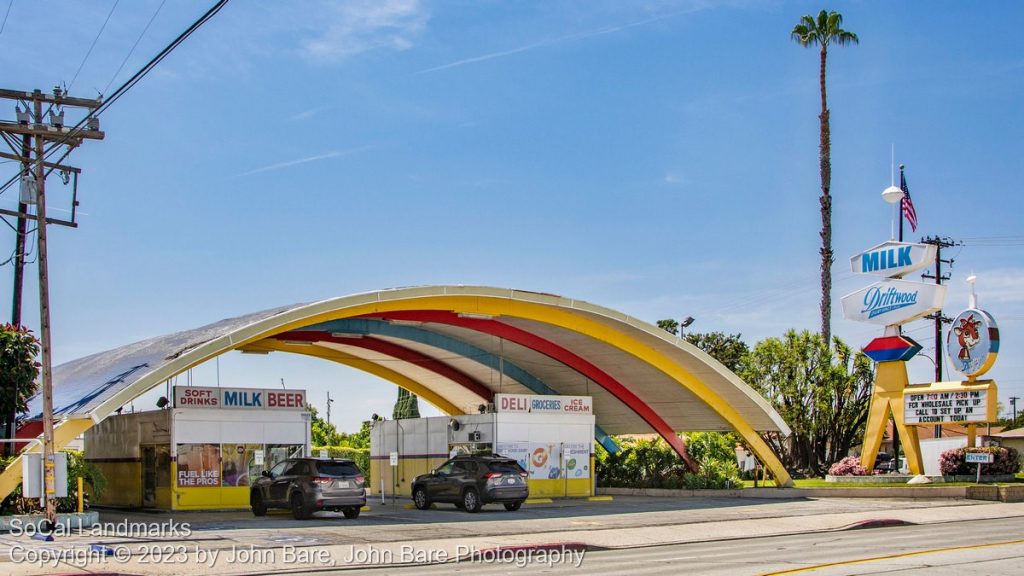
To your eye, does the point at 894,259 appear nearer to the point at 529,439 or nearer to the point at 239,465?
the point at 529,439

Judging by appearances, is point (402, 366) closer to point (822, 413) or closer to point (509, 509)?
point (509, 509)

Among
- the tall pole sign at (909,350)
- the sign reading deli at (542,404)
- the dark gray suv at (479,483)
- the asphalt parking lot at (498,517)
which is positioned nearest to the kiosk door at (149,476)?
the asphalt parking lot at (498,517)

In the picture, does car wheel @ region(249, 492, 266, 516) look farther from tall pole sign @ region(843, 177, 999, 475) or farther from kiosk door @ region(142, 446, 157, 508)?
tall pole sign @ region(843, 177, 999, 475)

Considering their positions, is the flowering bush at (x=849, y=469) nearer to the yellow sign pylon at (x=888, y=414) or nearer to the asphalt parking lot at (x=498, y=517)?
the yellow sign pylon at (x=888, y=414)

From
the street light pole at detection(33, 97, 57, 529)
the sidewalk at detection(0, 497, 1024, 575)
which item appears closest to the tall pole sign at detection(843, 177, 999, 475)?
the sidewalk at detection(0, 497, 1024, 575)

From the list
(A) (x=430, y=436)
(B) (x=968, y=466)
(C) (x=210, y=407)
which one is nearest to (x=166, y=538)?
(C) (x=210, y=407)

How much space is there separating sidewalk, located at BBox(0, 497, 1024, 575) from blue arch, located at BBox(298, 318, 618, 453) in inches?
329

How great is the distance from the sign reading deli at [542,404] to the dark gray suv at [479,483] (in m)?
4.73

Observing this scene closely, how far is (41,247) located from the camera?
2330 centimetres

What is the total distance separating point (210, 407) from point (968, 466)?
25208mm

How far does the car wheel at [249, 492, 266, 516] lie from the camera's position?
27.8m

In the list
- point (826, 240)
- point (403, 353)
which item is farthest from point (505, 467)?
point (826, 240)

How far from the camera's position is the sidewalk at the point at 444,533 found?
1784 cm

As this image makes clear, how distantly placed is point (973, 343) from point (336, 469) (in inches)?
877
